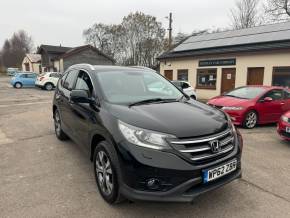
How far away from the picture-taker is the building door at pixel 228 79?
16.2m

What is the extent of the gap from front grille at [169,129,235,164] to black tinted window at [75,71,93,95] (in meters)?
1.76

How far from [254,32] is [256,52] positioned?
3507 millimetres

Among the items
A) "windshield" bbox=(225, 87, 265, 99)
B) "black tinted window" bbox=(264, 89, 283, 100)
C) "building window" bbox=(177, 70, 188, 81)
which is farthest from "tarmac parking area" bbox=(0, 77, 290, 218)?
"building window" bbox=(177, 70, 188, 81)

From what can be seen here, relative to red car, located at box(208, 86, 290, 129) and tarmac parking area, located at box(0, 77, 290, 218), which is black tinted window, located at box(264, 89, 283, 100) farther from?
tarmac parking area, located at box(0, 77, 290, 218)

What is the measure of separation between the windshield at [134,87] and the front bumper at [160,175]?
3.36 feet

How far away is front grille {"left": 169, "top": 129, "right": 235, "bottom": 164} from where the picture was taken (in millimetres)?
2715

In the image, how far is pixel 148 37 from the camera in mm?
39750

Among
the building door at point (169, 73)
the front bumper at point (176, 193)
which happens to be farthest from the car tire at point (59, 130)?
the building door at point (169, 73)

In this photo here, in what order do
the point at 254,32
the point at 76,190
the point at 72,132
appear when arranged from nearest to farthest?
the point at 76,190 → the point at 72,132 → the point at 254,32

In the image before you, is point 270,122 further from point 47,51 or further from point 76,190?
point 47,51

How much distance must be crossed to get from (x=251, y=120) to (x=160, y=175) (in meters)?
6.01

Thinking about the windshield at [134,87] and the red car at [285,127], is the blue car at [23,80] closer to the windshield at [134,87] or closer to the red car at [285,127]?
the windshield at [134,87]

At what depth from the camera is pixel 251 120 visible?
307 inches

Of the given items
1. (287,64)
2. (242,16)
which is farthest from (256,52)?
(242,16)
